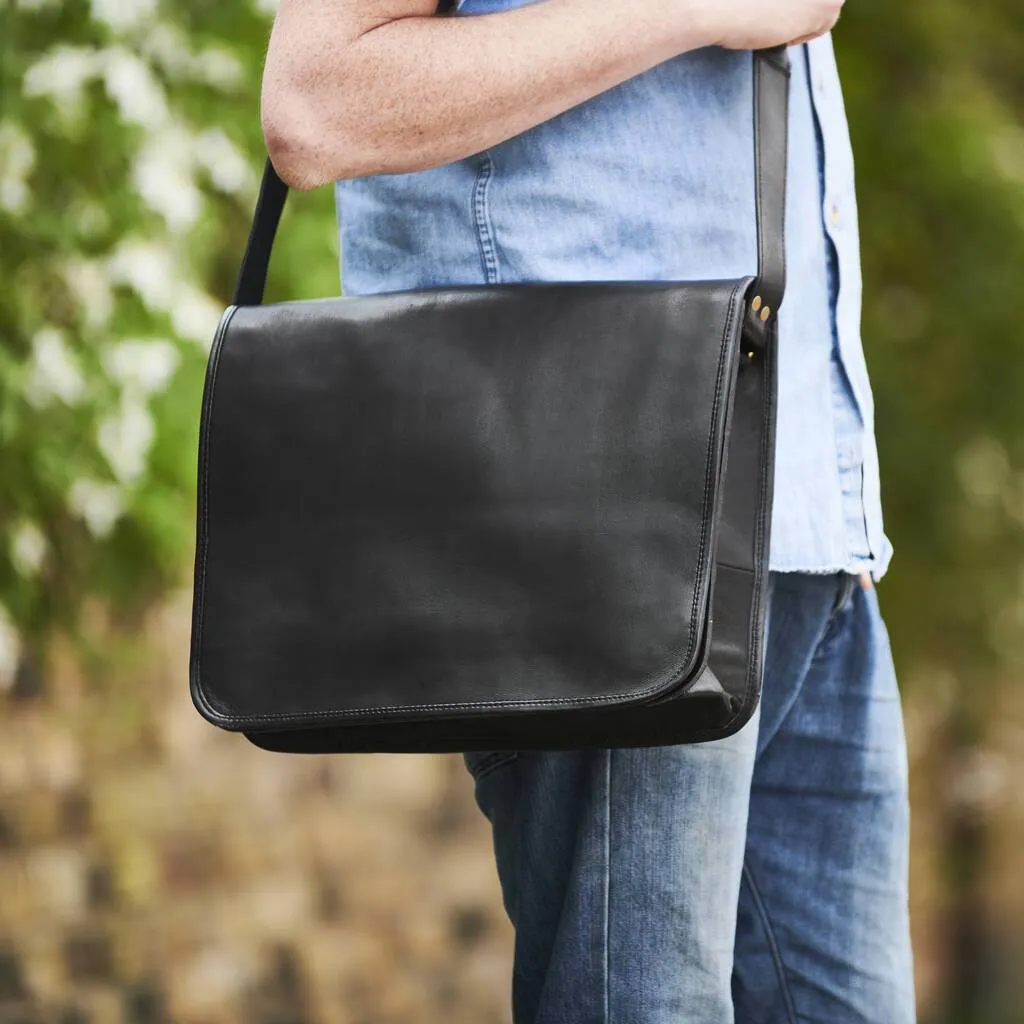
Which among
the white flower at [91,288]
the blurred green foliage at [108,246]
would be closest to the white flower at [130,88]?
the blurred green foliage at [108,246]

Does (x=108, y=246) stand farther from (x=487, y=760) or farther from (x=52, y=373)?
(x=487, y=760)

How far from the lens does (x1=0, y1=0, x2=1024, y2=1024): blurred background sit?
2496 mm

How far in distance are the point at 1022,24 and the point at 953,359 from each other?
0.97 meters

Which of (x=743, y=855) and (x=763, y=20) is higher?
(x=763, y=20)

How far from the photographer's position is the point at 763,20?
3.43 feet

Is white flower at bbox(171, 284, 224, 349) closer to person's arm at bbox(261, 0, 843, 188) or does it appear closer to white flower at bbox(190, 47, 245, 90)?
white flower at bbox(190, 47, 245, 90)

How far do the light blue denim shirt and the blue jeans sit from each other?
88mm

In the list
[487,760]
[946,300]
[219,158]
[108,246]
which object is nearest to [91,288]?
[108,246]

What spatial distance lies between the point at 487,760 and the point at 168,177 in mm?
1609

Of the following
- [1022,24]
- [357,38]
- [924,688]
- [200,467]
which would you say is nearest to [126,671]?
[200,467]

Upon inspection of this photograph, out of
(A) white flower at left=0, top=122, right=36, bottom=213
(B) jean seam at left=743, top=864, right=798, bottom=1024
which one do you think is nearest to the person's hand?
(B) jean seam at left=743, top=864, right=798, bottom=1024

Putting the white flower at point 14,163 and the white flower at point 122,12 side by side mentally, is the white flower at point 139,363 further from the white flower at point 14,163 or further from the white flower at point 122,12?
the white flower at point 122,12

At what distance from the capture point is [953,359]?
4148 mm

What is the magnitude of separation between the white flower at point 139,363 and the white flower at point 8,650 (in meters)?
0.47
